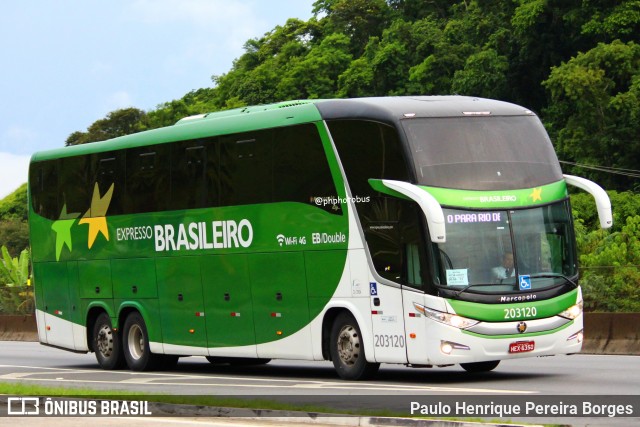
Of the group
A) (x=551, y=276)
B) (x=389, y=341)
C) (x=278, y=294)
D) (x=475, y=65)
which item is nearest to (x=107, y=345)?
(x=278, y=294)

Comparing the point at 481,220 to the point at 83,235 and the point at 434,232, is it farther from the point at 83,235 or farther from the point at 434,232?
the point at 83,235

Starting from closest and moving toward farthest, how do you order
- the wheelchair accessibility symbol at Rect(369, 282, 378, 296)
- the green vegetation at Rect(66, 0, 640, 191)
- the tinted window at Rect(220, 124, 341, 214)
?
the wheelchair accessibility symbol at Rect(369, 282, 378, 296) → the tinted window at Rect(220, 124, 341, 214) → the green vegetation at Rect(66, 0, 640, 191)

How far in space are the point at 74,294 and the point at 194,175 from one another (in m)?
4.87

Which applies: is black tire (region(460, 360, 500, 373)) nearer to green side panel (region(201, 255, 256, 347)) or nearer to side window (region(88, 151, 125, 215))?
Result: green side panel (region(201, 255, 256, 347))

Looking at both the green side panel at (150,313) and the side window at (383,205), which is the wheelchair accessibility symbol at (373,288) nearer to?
the side window at (383,205)

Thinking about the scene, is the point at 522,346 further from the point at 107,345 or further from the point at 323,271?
the point at 107,345

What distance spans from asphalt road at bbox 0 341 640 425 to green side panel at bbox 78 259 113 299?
1.42m

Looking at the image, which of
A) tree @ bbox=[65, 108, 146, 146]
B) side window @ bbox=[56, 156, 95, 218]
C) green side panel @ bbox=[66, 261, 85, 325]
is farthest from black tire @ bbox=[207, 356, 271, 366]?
tree @ bbox=[65, 108, 146, 146]

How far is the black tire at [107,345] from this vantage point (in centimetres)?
2514

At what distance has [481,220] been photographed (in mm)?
18312

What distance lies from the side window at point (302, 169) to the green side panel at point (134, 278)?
4.12 m

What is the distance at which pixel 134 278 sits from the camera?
24.6 metres

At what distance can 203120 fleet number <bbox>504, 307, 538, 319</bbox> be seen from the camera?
18.2 m

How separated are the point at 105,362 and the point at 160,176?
4.01 metres
